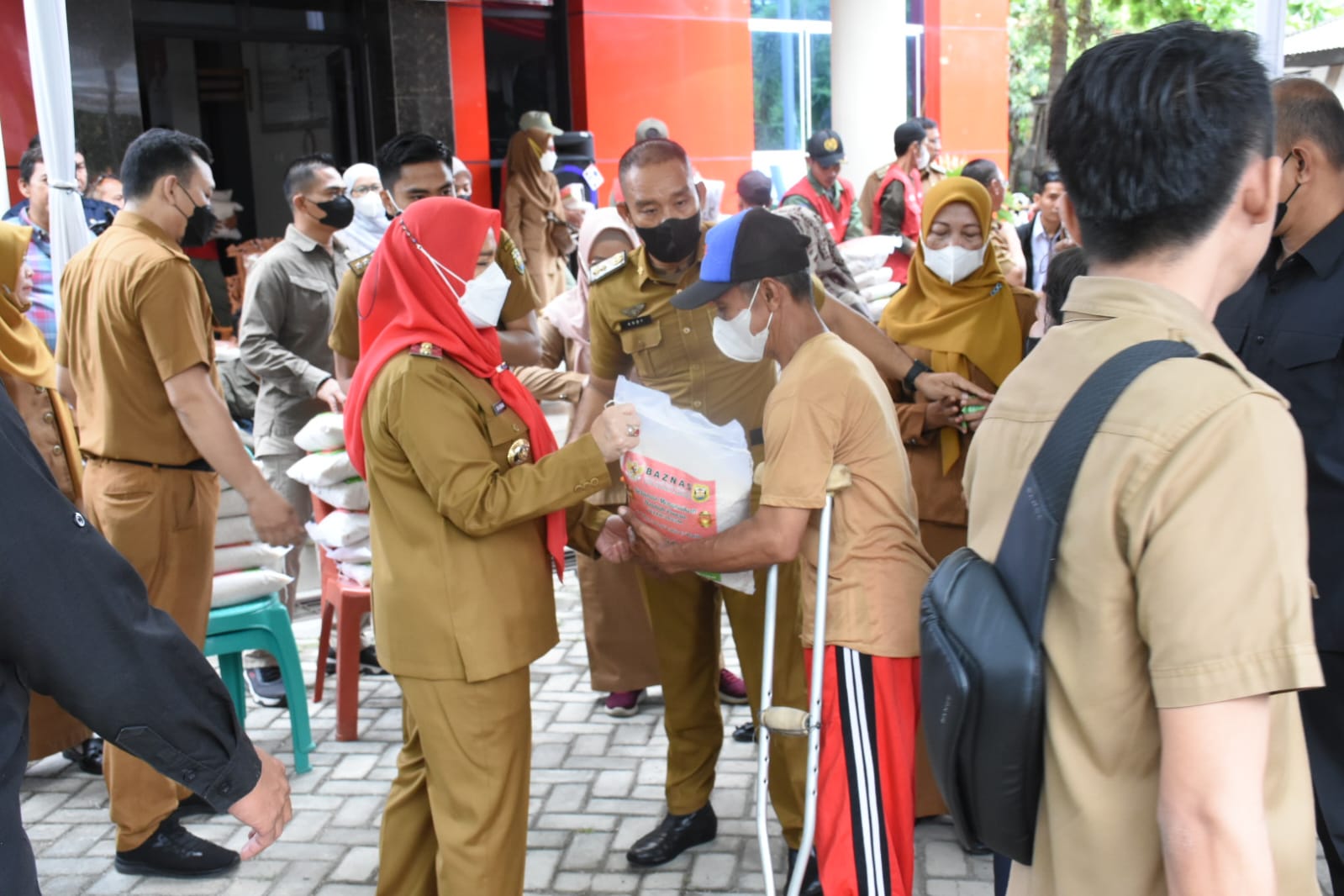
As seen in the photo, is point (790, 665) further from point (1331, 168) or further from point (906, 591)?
point (1331, 168)

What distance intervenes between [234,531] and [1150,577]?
407 cm

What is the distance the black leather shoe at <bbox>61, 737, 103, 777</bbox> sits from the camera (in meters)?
4.56

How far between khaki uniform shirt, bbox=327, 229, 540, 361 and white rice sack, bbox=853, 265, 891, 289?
2.48 meters

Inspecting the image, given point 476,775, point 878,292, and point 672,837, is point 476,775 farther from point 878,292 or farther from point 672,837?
point 878,292

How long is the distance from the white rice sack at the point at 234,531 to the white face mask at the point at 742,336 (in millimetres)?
2464

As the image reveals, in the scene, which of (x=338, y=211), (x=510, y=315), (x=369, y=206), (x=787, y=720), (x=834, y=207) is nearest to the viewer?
(x=787, y=720)

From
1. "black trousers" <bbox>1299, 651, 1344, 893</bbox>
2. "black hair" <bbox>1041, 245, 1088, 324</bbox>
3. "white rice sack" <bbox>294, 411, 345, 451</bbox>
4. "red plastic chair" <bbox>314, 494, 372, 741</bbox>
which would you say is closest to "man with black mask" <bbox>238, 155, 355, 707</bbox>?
"white rice sack" <bbox>294, 411, 345, 451</bbox>

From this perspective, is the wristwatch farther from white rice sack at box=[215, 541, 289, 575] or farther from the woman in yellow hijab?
the woman in yellow hijab

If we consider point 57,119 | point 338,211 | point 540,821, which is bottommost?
point 540,821

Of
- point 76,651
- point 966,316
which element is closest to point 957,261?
point 966,316

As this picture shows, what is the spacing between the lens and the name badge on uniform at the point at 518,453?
2.89 meters

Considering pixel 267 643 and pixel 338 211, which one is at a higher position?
pixel 338 211

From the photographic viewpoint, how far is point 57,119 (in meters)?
4.51

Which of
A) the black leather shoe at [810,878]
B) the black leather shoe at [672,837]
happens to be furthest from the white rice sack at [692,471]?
the black leather shoe at [672,837]
